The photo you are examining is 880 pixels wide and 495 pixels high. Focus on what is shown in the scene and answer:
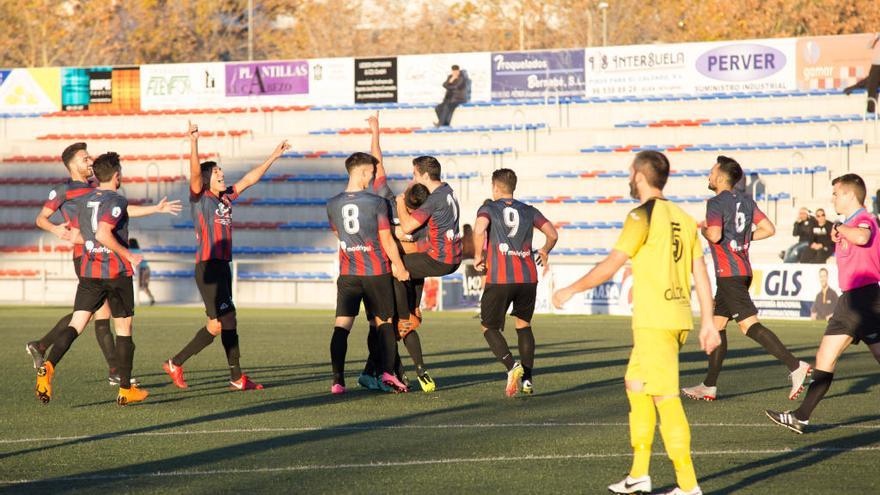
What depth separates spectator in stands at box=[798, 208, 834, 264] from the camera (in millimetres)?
27062

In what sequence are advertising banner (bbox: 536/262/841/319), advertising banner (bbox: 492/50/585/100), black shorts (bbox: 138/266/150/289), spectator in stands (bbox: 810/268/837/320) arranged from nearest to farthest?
spectator in stands (bbox: 810/268/837/320) → advertising banner (bbox: 536/262/841/319) → black shorts (bbox: 138/266/150/289) → advertising banner (bbox: 492/50/585/100)

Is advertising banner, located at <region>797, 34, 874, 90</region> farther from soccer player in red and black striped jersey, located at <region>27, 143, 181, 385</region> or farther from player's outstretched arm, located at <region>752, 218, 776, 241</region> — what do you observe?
soccer player in red and black striped jersey, located at <region>27, 143, 181, 385</region>

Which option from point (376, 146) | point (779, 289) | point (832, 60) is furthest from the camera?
point (832, 60)

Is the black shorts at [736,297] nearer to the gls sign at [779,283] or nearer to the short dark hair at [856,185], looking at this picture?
the short dark hair at [856,185]

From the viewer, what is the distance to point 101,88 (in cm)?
4375

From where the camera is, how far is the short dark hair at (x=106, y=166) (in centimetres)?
1147

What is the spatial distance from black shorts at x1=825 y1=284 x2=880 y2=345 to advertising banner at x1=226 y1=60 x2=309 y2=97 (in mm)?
32427

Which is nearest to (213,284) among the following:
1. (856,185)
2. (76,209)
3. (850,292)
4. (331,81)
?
(76,209)

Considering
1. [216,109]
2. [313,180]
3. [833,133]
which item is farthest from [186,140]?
[833,133]

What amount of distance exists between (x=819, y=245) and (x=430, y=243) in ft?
54.3

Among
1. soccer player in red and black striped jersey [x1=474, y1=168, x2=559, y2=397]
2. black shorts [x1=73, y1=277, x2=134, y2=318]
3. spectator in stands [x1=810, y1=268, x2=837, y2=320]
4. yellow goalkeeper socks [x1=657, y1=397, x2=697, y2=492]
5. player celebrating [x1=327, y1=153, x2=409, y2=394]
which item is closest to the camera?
yellow goalkeeper socks [x1=657, y1=397, x2=697, y2=492]

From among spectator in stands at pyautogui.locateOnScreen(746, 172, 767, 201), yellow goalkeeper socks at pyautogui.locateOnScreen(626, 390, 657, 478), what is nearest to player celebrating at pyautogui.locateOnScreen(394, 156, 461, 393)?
yellow goalkeeper socks at pyautogui.locateOnScreen(626, 390, 657, 478)

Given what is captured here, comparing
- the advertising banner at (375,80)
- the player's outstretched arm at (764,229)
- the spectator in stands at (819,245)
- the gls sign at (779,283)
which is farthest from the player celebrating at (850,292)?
the advertising banner at (375,80)

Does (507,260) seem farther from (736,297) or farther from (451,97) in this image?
(451,97)
